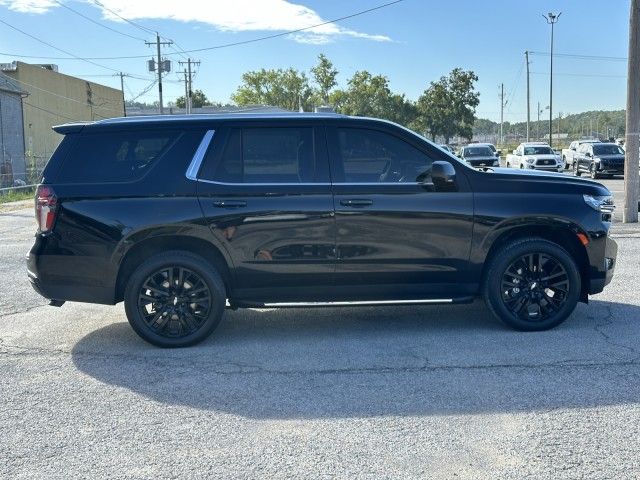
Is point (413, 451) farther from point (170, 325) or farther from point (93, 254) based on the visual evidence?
point (93, 254)

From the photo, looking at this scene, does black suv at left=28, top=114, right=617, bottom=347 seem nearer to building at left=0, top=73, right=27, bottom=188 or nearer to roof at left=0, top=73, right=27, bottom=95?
building at left=0, top=73, right=27, bottom=188

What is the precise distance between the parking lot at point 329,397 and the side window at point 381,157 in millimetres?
1404

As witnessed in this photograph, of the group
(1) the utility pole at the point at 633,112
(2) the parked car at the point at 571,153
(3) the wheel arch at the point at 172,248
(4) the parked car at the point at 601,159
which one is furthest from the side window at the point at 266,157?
(2) the parked car at the point at 571,153

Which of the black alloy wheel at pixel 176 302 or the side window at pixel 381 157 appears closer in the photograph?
the black alloy wheel at pixel 176 302

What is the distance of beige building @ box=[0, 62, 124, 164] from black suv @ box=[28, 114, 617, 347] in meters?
38.0

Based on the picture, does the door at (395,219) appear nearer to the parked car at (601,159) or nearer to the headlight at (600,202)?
the headlight at (600,202)

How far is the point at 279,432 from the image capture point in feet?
13.6

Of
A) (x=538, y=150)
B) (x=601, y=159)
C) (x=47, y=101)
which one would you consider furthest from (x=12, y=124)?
(x=601, y=159)

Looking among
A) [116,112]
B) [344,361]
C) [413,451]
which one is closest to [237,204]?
[344,361]

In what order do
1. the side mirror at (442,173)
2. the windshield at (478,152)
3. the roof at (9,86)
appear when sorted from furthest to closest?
the roof at (9,86) < the windshield at (478,152) < the side mirror at (442,173)

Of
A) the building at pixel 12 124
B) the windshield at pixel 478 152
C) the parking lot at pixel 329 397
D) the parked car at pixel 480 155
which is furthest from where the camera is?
the building at pixel 12 124

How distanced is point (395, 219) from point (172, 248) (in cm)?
190

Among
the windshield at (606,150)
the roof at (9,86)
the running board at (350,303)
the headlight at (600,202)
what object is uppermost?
the roof at (9,86)

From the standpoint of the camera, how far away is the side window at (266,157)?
19.3 feet
